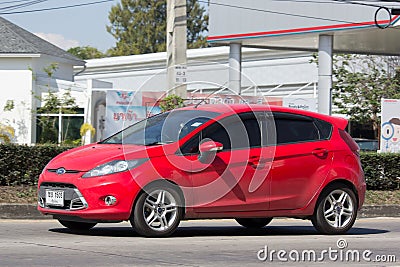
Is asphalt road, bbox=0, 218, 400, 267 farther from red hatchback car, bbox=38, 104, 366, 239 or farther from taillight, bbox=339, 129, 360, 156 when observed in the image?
taillight, bbox=339, 129, 360, 156

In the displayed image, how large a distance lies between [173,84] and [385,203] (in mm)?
5422

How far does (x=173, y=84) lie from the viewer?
19.4 meters

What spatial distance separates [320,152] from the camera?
40.3 feet

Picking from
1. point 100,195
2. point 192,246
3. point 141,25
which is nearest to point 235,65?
point 100,195

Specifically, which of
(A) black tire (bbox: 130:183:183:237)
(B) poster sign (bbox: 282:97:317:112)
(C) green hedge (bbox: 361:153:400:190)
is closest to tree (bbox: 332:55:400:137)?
(B) poster sign (bbox: 282:97:317:112)

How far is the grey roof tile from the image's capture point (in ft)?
129

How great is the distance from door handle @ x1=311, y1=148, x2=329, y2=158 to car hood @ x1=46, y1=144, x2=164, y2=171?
2.40m

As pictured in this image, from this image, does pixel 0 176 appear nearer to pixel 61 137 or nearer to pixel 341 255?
pixel 341 255

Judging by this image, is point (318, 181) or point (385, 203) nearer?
point (318, 181)

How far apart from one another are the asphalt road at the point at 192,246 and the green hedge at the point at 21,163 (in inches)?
126

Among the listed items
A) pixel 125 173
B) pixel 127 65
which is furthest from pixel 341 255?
pixel 127 65

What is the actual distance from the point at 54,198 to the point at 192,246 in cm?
199

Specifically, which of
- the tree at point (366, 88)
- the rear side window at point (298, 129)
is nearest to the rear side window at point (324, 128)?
the rear side window at point (298, 129)

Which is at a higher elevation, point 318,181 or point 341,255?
point 318,181
